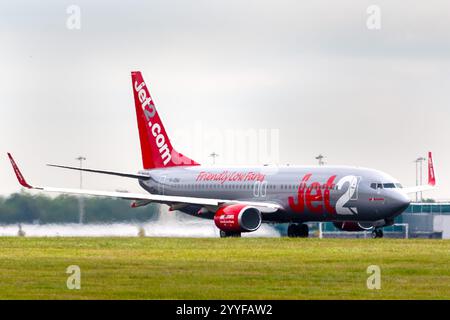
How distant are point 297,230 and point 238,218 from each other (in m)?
5.68

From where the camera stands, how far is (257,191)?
7700cm

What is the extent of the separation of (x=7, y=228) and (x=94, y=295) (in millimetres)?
40709

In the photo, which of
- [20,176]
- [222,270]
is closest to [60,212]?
[20,176]

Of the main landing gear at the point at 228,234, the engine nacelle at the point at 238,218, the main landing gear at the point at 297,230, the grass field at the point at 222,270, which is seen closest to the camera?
the grass field at the point at 222,270

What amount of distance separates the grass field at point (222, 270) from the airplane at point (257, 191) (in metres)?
10.2

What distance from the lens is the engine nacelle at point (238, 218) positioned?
7188 centimetres

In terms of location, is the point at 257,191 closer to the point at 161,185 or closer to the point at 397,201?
the point at 161,185

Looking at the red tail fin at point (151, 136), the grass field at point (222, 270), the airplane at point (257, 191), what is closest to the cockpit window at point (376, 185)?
the airplane at point (257, 191)

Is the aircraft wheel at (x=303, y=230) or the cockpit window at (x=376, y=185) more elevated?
the cockpit window at (x=376, y=185)

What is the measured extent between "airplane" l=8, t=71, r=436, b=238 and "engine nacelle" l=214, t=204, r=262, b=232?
53 mm

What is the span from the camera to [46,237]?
70062 mm

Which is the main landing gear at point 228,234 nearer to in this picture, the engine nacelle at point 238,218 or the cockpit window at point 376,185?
the engine nacelle at point 238,218
